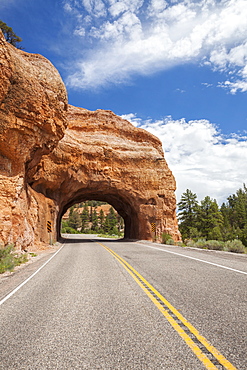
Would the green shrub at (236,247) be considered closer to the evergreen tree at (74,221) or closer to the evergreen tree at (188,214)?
the evergreen tree at (188,214)

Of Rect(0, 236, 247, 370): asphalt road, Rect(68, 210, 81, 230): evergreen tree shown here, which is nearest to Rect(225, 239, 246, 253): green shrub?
Rect(0, 236, 247, 370): asphalt road

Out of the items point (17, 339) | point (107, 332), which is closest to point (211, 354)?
point (107, 332)

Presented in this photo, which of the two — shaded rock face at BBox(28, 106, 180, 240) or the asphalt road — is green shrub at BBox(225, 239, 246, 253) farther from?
shaded rock face at BBox(28, 106, 180, 240)

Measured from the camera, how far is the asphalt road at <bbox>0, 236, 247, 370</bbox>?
312 centimetres

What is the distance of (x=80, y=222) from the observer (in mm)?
109438

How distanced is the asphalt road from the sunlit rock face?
1112 cm

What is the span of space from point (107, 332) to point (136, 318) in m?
0.76

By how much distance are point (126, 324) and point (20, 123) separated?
17526mm

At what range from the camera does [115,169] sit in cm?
3525

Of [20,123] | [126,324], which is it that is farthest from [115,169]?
[126,324]

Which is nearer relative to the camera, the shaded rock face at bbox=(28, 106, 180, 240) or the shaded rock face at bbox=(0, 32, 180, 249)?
the shaded rock face at bbox=(0, 32, 180, 249)

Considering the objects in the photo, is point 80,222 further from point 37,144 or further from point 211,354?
point 211,354

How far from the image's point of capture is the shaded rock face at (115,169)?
31833mm

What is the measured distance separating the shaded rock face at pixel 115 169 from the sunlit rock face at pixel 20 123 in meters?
9.30
